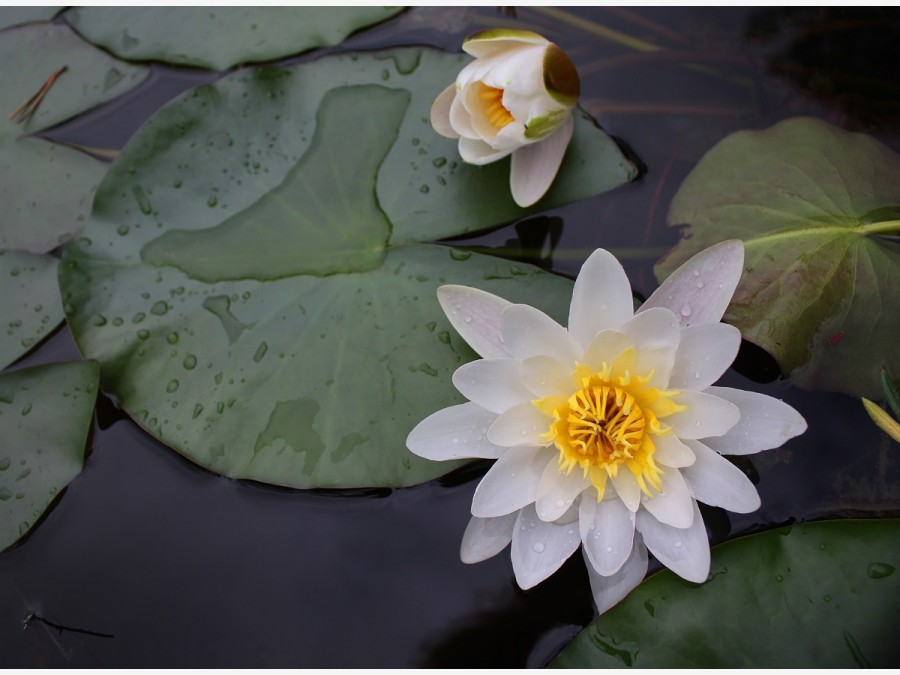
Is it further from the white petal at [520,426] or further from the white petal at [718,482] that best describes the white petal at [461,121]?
the white petal at [718,482]

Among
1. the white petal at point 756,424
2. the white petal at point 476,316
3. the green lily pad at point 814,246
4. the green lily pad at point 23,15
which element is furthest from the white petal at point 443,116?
the green lily pad at point 23,15

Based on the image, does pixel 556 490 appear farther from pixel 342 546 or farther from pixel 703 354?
pixel 342 546

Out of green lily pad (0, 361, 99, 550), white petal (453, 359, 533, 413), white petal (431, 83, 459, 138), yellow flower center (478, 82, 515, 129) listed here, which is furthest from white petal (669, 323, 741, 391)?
green lily pad (0, 361, 99, 550)

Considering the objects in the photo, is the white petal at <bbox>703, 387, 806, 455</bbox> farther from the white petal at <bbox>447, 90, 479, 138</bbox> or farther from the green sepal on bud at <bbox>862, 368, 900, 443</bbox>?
the white petal at <bbox>447, 90, 479, 138</bbox>

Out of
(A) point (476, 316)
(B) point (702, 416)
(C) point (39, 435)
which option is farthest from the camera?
(C) point (39, 435)

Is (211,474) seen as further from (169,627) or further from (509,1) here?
(509,1)

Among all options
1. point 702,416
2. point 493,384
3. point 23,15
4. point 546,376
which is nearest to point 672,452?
point 702,416
